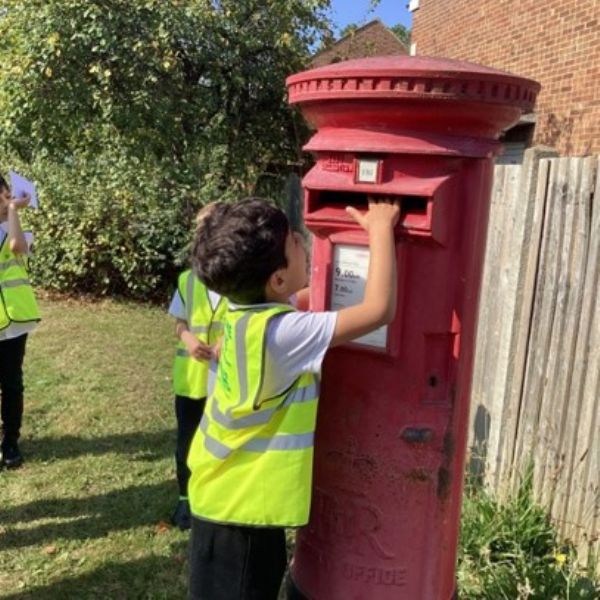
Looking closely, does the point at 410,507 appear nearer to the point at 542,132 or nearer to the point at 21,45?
the point at 542,132

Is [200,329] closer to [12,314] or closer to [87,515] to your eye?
[87,515]

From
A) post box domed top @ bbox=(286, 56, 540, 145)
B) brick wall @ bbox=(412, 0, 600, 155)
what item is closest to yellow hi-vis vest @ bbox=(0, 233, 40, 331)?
post box domed top @ bbox=(286, 56, 540, 145)

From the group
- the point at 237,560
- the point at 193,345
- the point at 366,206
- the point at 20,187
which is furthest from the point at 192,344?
the point at 20,187

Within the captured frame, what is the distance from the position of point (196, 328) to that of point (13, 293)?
158 cm

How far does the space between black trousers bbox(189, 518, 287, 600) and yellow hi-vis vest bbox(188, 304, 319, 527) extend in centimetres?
8

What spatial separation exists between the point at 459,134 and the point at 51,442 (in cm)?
397

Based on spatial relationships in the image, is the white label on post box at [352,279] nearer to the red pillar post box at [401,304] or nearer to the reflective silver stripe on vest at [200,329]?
the red pillar post box at [401,304]

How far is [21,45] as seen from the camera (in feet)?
29.0

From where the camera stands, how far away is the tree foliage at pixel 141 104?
861cm

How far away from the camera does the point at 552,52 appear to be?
872 cm

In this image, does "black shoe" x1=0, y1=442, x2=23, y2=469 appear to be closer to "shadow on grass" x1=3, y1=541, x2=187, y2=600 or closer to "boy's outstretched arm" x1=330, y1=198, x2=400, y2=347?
"shadow on grass" x1=3, y1=541, x2=187, y2=600

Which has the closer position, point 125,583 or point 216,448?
point 216,448

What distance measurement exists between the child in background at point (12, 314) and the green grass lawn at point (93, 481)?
28cm

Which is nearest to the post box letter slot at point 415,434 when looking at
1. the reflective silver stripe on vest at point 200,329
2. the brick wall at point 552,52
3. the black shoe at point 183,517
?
the reflective silver stripe on vest at point 200,329
